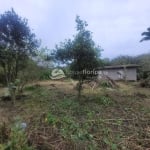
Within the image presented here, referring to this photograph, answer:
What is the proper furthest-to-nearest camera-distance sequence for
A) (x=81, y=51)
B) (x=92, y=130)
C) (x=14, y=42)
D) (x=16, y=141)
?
(x=14, y=42)
(x=81, y=51)
(x=92, y=130)
(x=16, y=141)

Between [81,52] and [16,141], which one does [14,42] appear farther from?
[16,141]

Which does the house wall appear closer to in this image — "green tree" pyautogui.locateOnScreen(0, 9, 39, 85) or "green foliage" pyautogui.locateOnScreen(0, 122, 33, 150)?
"green tree" pyautogui.locateOnScreen(0, 9, 39, 85)

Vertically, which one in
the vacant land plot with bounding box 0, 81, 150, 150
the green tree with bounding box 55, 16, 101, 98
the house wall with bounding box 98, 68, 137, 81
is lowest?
the vacant land plot with bounding box 0, 81, 150, 150

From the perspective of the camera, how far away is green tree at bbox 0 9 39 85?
1162 centimetres

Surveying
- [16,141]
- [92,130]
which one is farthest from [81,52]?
[16,141]

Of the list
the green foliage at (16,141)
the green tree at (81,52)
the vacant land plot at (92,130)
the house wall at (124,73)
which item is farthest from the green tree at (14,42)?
the house wall at (124,73)

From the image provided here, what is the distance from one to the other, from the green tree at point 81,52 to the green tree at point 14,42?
185 centimetres

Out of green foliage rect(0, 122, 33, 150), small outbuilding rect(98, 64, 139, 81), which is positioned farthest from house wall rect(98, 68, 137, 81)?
green foliage rect(0, 122, 33, 150)

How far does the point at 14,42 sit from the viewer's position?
11734 millimetres

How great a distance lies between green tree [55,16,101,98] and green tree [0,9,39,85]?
185 centimetres

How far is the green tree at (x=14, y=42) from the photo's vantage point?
38.1 feet

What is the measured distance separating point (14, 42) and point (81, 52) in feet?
10.3

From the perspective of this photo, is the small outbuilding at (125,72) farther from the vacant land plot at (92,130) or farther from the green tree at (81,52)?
the vacant land plot at (92,130)

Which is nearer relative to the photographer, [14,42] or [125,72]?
[14,42]
